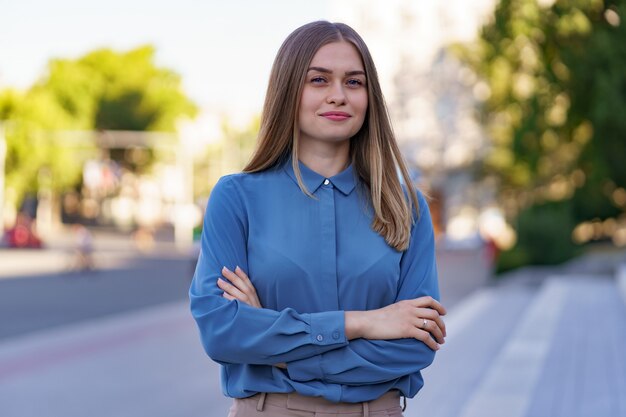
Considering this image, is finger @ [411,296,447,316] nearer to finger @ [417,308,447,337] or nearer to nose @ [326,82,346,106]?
finger @ [417,308,447,337]

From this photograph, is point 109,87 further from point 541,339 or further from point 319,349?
point 319,349

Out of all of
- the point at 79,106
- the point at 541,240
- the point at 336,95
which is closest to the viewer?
the point at 336,95

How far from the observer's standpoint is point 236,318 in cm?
250

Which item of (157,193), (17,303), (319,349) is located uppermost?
(319,349)

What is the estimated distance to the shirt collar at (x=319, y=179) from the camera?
2580 mm

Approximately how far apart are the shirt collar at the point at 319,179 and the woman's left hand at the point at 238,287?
244 millimetres

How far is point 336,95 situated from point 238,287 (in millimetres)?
474

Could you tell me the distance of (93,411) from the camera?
8.98 m

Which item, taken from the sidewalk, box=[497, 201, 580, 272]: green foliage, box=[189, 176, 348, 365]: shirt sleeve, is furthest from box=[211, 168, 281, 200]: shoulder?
box=[497, 201, 580, 272]: green foliage

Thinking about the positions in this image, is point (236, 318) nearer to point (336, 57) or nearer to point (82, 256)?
point (336, 57)

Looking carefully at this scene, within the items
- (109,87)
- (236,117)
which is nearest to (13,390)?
(109,87)

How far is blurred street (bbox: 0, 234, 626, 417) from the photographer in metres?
8.62

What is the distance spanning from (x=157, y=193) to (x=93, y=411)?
292ft

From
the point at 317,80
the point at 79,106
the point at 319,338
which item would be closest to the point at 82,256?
the point at 317,80
